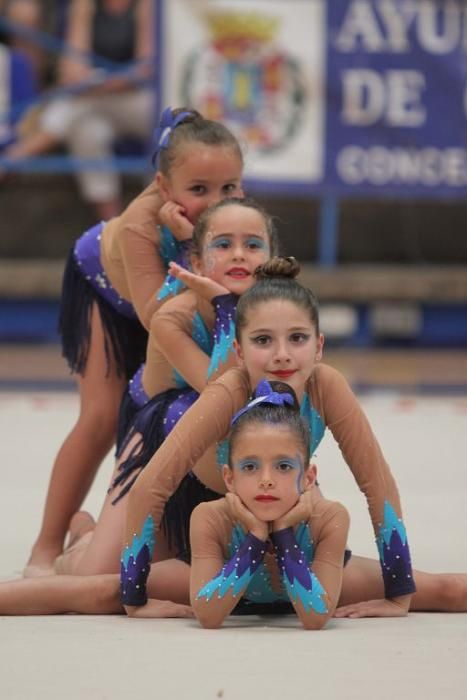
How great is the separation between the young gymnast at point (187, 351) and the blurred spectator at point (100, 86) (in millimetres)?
5121

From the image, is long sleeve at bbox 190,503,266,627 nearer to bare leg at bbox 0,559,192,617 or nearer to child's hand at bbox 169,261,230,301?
bare leg at bbox 0,559,192,617

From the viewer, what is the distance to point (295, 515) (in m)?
2.93

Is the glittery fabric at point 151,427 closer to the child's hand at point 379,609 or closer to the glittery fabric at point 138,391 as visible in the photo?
the glittery fabric at point 138,391

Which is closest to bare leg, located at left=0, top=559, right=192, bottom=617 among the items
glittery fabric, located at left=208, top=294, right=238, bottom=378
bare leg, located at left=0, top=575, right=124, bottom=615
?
bare leg, located at left=0, top=575, right=124, bottom=615

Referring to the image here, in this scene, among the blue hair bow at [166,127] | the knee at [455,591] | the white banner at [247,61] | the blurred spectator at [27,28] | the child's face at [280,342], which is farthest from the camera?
the blurred spectator at [27,28]

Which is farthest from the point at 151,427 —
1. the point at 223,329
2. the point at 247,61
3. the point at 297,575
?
the point at 247,61

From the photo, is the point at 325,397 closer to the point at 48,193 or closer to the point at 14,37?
the point at 14,37

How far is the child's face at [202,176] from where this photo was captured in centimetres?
355

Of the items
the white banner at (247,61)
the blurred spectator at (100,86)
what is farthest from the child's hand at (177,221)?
the blurred spectator at (100,86)

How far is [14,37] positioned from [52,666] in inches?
255

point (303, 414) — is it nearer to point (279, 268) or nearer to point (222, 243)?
point (279, 268)

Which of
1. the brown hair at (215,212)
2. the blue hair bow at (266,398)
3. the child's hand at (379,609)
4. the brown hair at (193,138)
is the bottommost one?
the child's hand at (379,609)

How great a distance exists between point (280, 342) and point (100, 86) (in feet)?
18.8

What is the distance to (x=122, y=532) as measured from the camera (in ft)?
11.0
